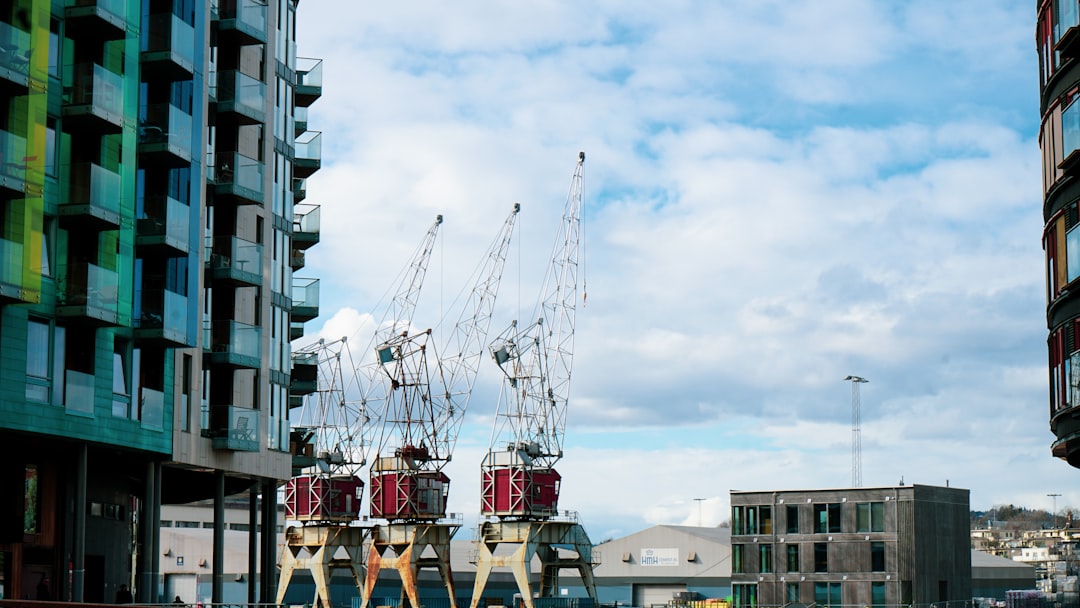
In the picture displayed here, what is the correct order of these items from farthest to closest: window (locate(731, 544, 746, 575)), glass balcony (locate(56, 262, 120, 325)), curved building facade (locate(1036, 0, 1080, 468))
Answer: window (locate(731, 544, 746, 575)) → glass balcony (locate(56, 262, 120, 325)) → curved building facade (locate(1036, 0, 1080, 468))

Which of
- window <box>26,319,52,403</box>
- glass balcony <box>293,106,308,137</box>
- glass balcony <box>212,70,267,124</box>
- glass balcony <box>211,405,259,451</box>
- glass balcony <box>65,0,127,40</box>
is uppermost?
glass balcony <box>293,106,308,137</box>

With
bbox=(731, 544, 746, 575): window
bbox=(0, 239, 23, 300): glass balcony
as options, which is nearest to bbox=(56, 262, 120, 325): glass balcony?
bbox=(0, 239, 23, 300): glass balcony

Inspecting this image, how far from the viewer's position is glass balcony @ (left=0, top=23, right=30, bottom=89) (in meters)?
45.8

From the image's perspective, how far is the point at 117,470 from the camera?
200 ft

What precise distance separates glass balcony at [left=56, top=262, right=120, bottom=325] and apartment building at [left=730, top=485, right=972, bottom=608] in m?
65.9

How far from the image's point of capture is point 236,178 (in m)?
64.1

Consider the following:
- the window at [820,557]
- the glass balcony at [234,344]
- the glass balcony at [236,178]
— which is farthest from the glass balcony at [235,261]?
the window at [820,557]

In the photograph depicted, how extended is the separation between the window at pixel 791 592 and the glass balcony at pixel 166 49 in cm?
6499

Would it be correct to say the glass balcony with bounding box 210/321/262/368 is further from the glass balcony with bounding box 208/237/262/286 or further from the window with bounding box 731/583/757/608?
the window with bounding box 731/583/757/608

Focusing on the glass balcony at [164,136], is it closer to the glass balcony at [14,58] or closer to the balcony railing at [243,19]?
the balcony railing at [243,19]

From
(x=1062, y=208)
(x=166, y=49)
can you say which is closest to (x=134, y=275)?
(x=166, y=49)

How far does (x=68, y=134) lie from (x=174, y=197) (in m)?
7.51

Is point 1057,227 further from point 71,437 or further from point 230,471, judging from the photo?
point 230,471

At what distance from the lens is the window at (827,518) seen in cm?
10475
